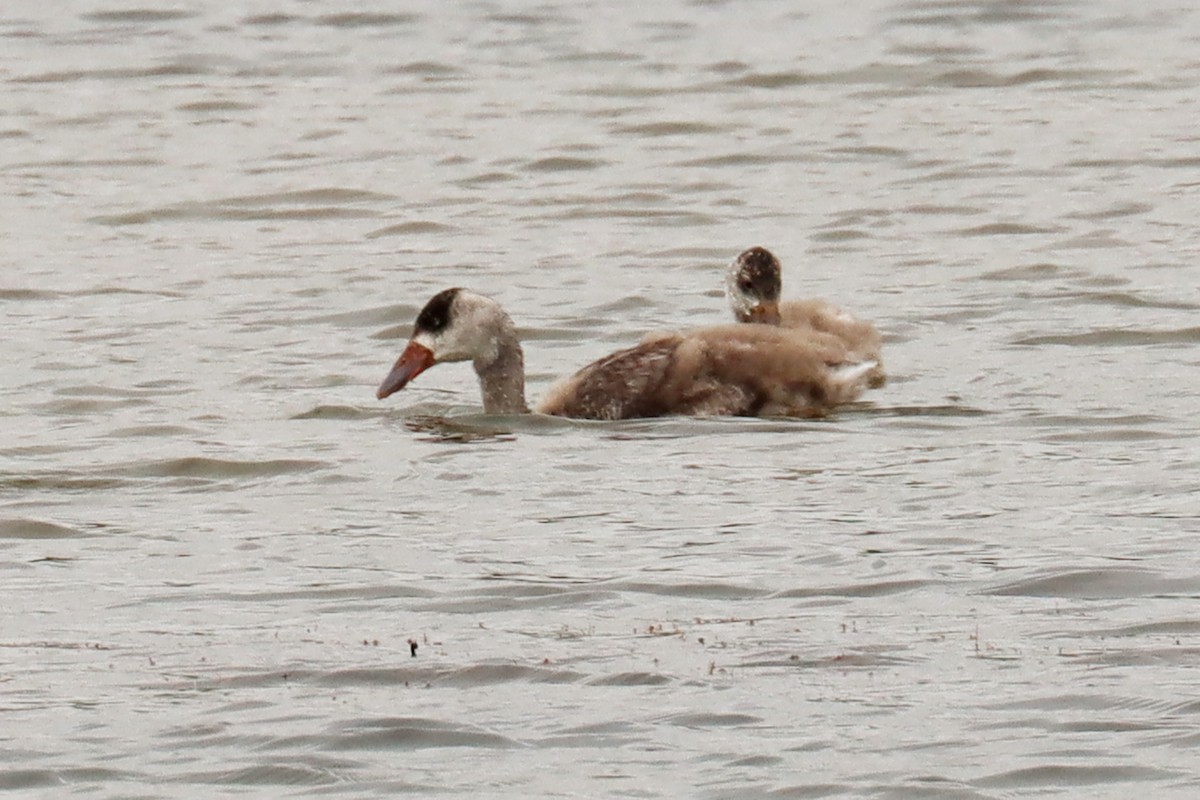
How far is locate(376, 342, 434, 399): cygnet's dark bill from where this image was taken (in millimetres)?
Answer: 11195

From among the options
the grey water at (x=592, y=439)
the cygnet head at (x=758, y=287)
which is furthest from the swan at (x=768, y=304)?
the grey water at (x=592, y=439)

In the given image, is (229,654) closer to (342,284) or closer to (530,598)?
(530,598)

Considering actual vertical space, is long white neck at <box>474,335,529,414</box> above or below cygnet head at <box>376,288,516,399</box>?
below

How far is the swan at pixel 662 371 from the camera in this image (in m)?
10.7

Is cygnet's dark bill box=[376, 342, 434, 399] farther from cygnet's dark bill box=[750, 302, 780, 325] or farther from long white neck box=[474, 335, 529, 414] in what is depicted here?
cygnet's dark bill box=[750, 302, 780, 325]

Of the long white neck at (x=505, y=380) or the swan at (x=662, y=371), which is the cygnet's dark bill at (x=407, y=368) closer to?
the swan at (x=662, y=371)

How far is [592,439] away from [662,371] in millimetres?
505

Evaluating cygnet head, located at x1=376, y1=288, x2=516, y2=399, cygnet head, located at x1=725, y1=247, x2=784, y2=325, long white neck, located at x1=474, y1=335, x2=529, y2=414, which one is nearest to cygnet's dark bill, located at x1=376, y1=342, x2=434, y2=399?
cygnet head, located at x1=376, y1=288, x2=516, y2=399

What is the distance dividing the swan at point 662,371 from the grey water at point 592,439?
0.44 ft

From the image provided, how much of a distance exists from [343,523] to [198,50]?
1384 cm

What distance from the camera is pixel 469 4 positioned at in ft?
78.1

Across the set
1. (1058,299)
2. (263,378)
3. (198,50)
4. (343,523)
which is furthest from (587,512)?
(198,50)

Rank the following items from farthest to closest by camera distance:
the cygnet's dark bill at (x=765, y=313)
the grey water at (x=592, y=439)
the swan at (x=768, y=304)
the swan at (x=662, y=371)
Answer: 1. the cygnet's dark bill at (x=765, y=313)
2. the swan at (x=768, y=304)
3. the swan at (x=662, y=371)
4. the grey water at (x=592, y=439)

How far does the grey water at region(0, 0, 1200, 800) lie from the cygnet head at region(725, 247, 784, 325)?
630 millimetres
